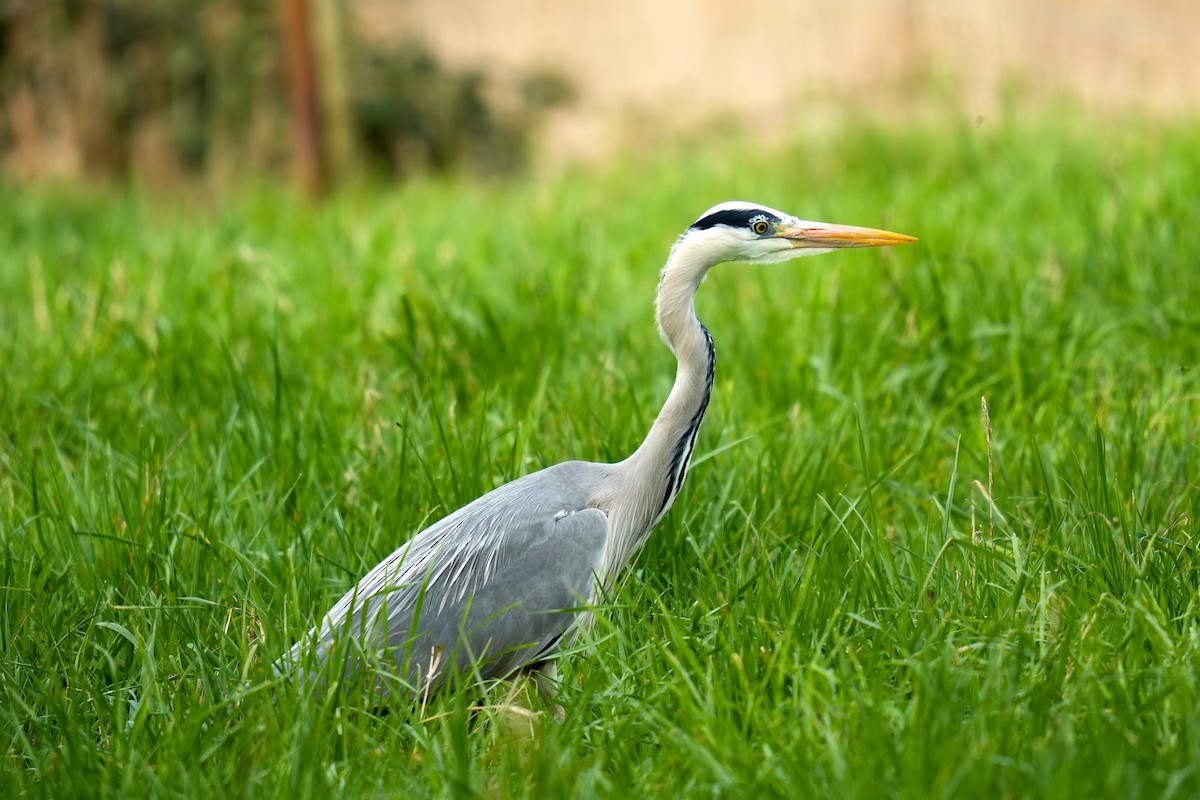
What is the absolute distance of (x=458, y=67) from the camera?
11.2 m

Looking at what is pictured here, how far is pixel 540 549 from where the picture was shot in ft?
9.98

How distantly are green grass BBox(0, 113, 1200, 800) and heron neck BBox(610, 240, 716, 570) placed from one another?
0.19 m

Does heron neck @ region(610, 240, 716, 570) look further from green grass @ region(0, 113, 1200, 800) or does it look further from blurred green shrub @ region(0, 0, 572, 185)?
blurred green shrub @ region(0, 0, 572, 185)

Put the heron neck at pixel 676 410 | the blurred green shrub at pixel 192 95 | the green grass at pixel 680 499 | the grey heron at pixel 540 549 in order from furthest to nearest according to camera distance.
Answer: the blurred green shrub at pixel 192 95, the heron neck at pixel 676 410, the grey heron at pixel 540 549, the green grass at pixel 680 499

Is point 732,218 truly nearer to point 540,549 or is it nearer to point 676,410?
point 676,410

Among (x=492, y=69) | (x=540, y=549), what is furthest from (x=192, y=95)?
(x=540, y=549)

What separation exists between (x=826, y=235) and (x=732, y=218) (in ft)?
0.86

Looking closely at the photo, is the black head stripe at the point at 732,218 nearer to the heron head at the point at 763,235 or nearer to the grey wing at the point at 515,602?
the heron head at the point at 763,235

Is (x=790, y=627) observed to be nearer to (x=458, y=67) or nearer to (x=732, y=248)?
(x=732, y=248)

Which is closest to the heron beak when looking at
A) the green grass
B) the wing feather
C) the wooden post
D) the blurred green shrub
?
the green grass

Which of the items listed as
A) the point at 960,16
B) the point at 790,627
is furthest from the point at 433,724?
the point at 960,16

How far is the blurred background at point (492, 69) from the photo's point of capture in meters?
9.44

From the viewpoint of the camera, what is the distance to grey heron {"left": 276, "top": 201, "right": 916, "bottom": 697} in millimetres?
2859

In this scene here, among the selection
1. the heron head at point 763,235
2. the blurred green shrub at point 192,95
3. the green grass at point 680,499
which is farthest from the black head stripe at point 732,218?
the blurred green shrub at point 192,95
